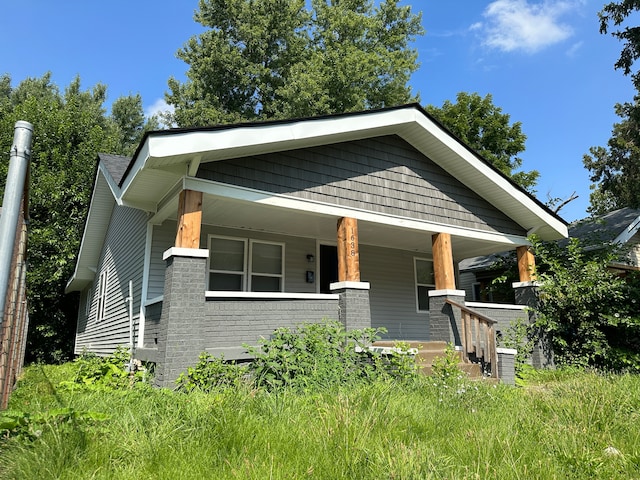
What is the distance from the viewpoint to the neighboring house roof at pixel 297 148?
20.6ft

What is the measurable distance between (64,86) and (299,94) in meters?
21.2

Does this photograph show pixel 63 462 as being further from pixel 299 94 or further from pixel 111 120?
pixel 111 120

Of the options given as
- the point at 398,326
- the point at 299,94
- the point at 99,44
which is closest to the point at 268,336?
the point at 398,326

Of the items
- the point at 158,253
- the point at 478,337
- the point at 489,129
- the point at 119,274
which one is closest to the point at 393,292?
the point at 478,337

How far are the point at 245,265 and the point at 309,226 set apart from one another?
160 cm

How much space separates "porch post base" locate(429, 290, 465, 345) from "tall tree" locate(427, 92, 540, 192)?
19777mm

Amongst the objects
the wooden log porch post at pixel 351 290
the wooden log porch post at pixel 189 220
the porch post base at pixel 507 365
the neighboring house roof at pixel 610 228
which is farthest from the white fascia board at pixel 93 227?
the neighboring house roof at pixel 610 228

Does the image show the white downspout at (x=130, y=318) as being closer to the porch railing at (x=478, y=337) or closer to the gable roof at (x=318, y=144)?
the gable roof at (x=318, y=144)

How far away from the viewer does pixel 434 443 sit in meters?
3.47

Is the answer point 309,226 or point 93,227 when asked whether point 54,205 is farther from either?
point 309,226

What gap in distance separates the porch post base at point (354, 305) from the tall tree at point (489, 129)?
69.7ft

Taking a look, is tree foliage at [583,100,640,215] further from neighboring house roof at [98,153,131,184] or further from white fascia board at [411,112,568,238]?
neighboring house roof at [98,153,131,184]

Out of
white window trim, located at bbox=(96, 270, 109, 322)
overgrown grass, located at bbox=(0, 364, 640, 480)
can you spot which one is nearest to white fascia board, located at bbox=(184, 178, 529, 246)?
overgrown grass, located at bbox=(0, 364, 640, 480)

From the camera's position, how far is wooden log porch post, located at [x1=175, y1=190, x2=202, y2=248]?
6.20 metres
